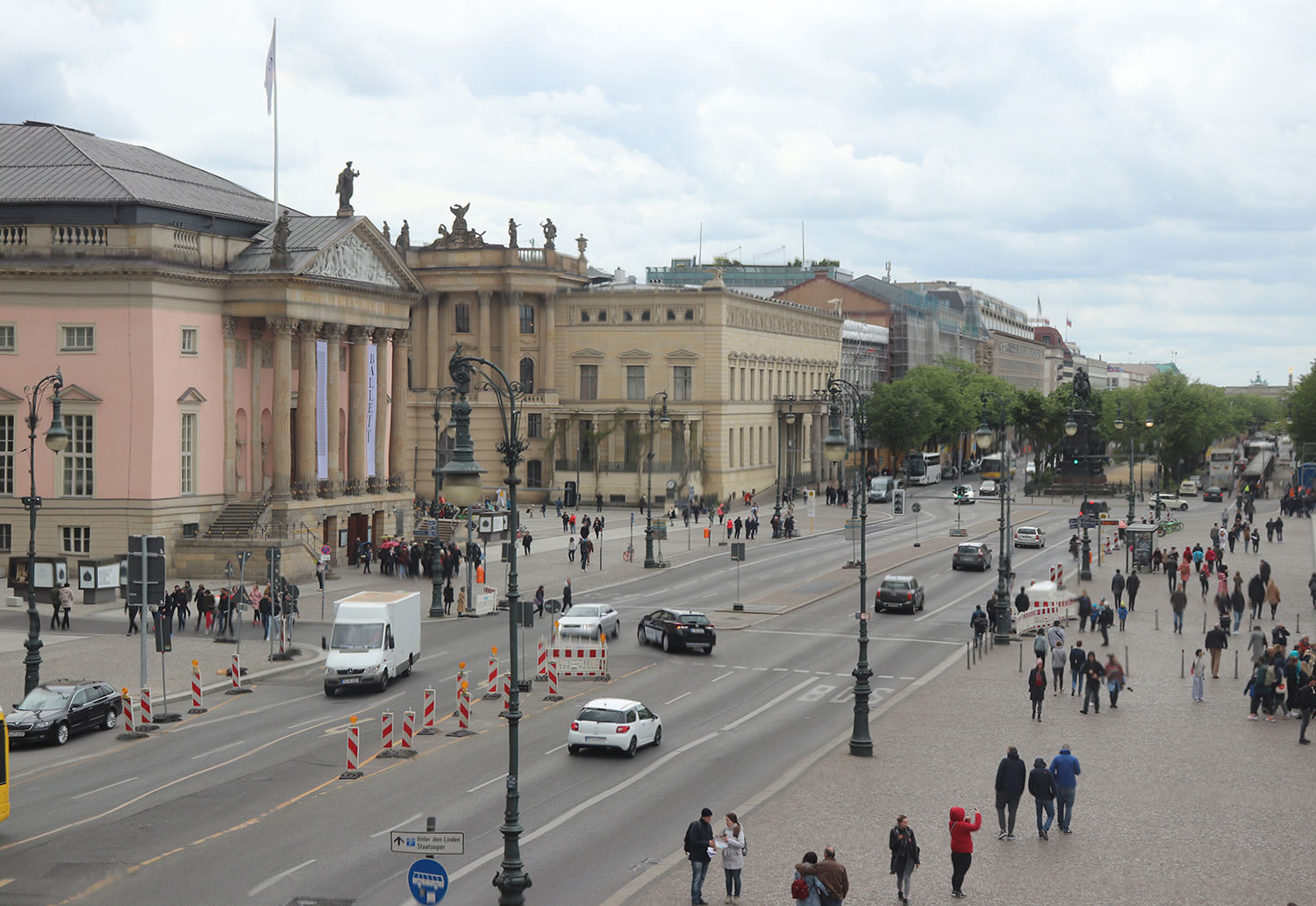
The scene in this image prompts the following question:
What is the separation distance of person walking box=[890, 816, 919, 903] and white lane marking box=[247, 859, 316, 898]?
860cm

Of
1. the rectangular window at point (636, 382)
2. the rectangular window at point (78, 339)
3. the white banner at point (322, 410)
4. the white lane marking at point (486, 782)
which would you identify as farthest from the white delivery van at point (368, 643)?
the rectangular window at point (636, 382)

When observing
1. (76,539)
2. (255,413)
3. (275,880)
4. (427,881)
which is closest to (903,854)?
(427,881)

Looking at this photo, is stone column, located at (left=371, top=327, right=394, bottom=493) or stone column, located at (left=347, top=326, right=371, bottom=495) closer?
stone column, located at (left=347, top=326, right=371, bottom=495)

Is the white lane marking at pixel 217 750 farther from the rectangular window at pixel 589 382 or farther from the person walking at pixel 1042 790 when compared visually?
the rectangular window at pixel 589 382

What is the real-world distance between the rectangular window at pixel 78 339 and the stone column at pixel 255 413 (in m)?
7.69

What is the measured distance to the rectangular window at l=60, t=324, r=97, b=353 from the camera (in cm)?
5950

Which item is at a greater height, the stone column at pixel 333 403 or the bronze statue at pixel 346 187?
the bronze statue at pixel 346 187

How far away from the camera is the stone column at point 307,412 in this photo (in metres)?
65.6

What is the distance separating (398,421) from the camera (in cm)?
7581

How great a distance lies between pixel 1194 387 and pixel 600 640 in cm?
10953

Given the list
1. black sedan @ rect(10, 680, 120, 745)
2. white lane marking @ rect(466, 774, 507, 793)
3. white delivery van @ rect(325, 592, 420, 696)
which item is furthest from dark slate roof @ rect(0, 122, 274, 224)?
white lane marking @ rect(466, 774, 507, 793)

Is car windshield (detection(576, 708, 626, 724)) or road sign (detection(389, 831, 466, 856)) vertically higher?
road sign (detection(389, 831, 466, 856))

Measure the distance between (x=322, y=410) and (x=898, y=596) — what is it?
28095mm

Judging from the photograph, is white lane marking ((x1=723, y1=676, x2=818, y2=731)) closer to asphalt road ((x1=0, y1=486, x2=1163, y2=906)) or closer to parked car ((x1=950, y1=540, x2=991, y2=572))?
asphalt road ((x1=0, y1=486, x2=1163, y2=906))
